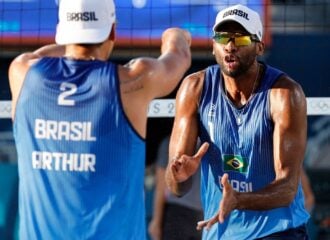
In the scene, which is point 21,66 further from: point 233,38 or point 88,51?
point 233,38

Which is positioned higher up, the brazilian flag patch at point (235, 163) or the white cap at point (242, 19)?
the white cap at point (242, 19)

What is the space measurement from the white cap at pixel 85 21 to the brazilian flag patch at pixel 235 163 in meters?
1.33

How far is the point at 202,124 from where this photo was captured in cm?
548

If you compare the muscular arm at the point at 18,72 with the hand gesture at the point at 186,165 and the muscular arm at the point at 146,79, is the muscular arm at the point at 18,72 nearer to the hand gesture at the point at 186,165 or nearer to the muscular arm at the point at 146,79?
the muscular arm at the point at 146,79

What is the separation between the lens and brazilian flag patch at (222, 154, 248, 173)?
5.33 meters

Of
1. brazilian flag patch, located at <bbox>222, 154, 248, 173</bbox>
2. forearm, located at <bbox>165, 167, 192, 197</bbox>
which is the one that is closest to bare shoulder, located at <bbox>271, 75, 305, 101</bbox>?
brazilian flag patch, located at <bbox>222, 154, 248, 173</bbox>

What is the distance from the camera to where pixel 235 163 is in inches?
211

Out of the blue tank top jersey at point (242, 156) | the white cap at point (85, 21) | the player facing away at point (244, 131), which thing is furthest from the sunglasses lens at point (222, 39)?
the white cap at point (85, 21)

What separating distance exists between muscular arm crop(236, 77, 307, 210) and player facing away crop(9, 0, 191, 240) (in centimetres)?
99

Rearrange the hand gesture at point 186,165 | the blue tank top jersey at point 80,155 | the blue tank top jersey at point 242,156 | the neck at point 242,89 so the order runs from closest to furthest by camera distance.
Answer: the blue tank top jersey at point 80,155
the hand gesture at point 186,165
the blue tank top jersey at point 242,156
the neck at point 242,89

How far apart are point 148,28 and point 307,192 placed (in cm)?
172

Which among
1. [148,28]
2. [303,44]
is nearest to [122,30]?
[148,28]

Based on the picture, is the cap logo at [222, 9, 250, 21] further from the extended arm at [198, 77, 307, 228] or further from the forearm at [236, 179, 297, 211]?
the forearm at [236, 179, 297, 211]

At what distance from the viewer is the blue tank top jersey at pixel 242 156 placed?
5.31 meters
